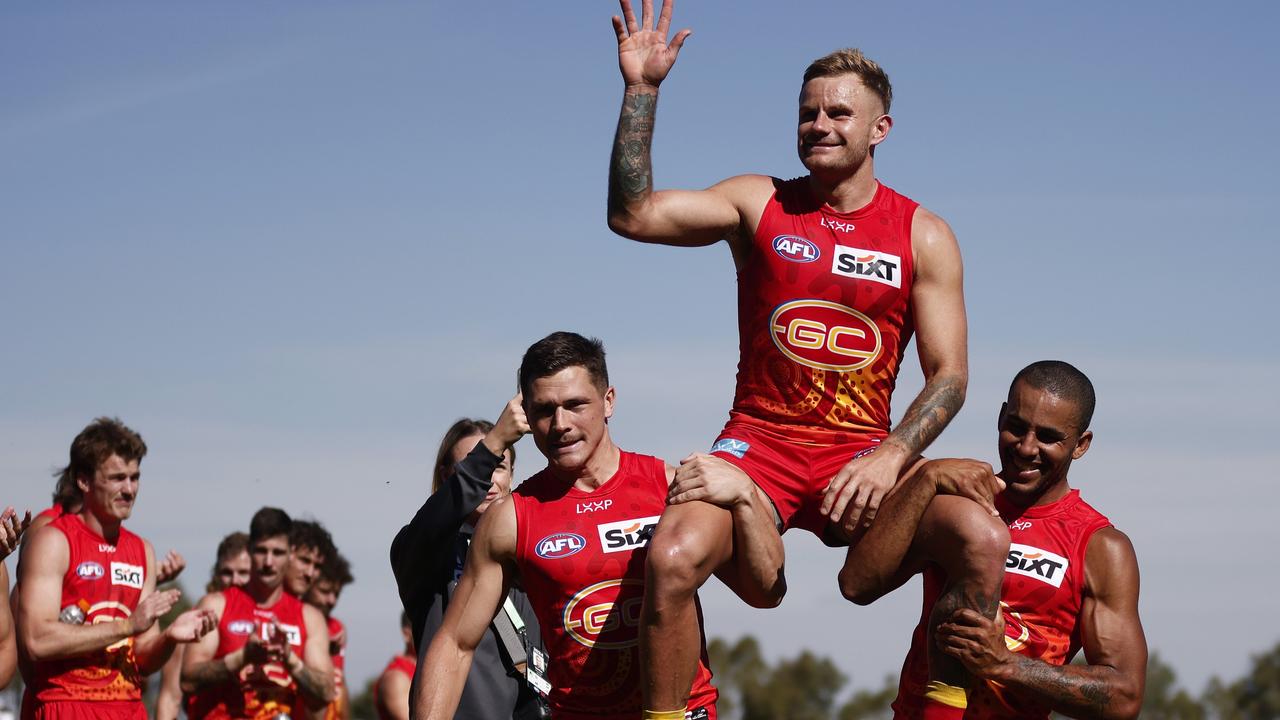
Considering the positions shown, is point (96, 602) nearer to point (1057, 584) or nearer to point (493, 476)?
point (493, 476)

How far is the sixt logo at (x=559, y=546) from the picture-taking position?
6594 mm

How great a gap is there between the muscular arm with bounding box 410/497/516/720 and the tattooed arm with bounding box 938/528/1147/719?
227 cm

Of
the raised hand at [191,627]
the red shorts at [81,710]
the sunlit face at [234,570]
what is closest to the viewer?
the red shorts at [81,710]

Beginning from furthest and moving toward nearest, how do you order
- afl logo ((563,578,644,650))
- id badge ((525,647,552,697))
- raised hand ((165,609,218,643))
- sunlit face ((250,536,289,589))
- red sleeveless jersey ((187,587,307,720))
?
sunlit face ((250,536,289,589)) < red sleeveless jersey ((187,587,307,720)) < raised hand ((165,609,218,643)) < id badge ((525,647,552,697)) < afl logo ((563,578,644,650))

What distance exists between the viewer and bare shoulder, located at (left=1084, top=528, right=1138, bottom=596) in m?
6.93

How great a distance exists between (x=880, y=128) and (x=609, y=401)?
1.77 metres

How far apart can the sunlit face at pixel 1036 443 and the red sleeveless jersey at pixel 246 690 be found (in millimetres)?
6612

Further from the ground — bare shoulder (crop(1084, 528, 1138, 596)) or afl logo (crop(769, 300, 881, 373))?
afl logo (crop(769, 300, 881, 373))

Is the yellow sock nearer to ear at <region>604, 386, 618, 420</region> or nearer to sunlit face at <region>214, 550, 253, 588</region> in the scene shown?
ear at <region>604, 386, 618, 420</region>

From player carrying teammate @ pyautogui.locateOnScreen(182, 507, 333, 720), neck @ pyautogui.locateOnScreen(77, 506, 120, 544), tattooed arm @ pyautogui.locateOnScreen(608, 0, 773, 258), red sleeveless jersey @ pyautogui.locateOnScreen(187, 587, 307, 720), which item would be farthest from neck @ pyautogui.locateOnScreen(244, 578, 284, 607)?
tattooed arm @ pyautogui.locateOnScreen(608, 0, 773, 258)

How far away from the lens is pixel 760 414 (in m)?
6.61

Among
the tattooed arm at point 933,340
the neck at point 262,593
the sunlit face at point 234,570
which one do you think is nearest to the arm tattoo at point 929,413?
the tattooed arm at point 933,340

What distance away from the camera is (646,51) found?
6.46m

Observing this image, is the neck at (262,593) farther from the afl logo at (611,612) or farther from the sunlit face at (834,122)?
the sunlit face at (834,122)
